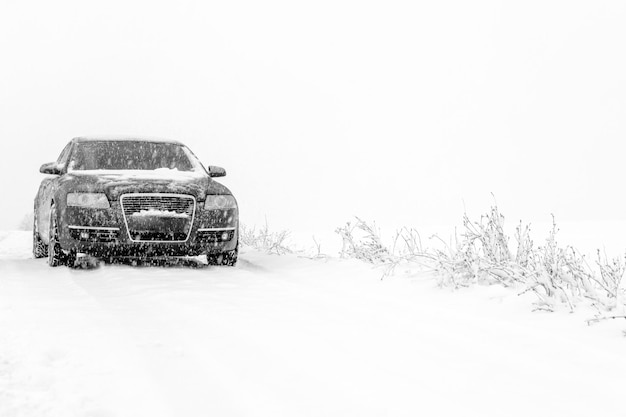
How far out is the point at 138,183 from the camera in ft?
26.6

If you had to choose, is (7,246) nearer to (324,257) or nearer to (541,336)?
(324,257)

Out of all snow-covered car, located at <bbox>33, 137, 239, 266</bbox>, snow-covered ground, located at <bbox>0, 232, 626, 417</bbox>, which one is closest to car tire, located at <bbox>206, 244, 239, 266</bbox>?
snow-covered car, located at <bbox>33, 137, 239, 266</bbox>

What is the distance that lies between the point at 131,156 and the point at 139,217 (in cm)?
195

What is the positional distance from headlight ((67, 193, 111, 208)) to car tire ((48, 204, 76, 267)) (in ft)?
1.03

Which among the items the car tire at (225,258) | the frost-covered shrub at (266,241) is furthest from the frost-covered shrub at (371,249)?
the frost-covered shrub at (266,241)

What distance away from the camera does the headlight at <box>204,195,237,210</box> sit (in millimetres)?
8242

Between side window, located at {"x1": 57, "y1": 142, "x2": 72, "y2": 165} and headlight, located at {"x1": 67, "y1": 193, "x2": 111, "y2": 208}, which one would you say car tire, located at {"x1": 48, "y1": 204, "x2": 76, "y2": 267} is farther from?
side window, located at {"x1": 57, "y1": 142, "x2": 72, "y2": 165}

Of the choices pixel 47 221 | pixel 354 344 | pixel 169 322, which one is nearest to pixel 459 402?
pixel 354 344

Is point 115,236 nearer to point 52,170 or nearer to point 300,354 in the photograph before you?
point 52,170

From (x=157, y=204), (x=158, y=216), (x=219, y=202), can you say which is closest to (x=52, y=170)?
(x=157, y=204)

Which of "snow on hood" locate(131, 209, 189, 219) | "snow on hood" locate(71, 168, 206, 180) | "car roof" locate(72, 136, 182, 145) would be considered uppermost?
"car roof" locate(72, 136, 182, 145)

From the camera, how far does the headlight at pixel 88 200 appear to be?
7914 millimetres

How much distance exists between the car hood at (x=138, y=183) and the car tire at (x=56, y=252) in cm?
45

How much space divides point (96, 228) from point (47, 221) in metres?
1.22
